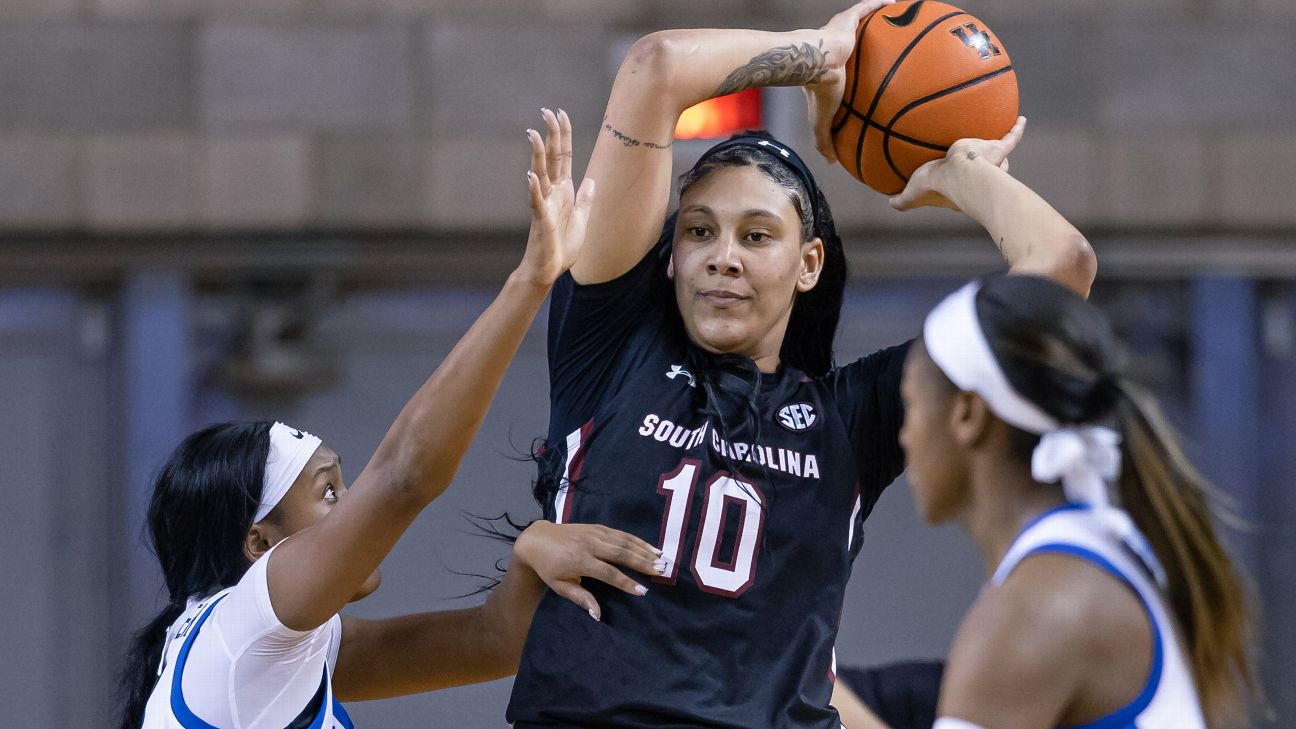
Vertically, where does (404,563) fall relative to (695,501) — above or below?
below

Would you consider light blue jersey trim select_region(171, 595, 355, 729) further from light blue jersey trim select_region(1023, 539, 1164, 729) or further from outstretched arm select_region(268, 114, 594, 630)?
light blue jersey trim select_region(1023, 539, 1164, 729)

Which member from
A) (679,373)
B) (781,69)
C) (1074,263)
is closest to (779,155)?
(781,69)

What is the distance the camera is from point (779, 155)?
321 centimetres

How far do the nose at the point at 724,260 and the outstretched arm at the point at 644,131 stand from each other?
0.41 feet

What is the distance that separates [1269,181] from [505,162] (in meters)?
3.58

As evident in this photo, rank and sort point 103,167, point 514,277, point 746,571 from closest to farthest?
1. point 514,277
2. point 746,571
3. point 103,167

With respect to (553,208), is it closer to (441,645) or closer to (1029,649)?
(1029,649)

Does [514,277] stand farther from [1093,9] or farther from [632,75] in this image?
[1093,9]

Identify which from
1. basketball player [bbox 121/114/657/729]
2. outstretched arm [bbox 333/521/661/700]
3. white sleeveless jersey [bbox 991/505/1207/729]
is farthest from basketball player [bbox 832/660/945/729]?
white sleeveless jersey [bbox 991/505/1207/729]

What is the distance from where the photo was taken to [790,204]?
3158mm

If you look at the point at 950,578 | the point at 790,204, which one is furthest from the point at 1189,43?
the point at 790,204

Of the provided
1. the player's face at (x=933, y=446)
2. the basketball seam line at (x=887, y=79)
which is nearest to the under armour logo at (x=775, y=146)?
the basketball seam line at (x=887, y=79)

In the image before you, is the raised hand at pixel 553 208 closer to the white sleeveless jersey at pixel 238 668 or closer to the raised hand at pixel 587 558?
the raised hand at pixel 587 558

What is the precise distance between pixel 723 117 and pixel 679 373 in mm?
4231
